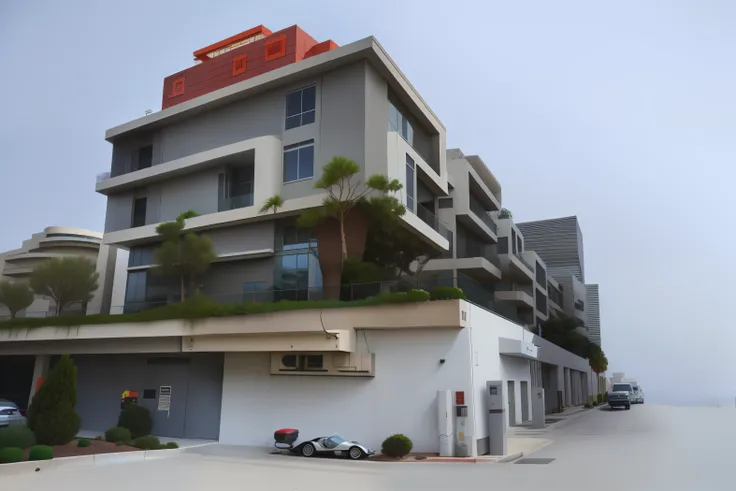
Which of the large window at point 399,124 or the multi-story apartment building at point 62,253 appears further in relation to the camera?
the multi-story apartment building at point 62,253

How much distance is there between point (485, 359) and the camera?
2448 centimetres

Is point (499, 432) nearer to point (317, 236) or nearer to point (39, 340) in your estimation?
point (317, 236)

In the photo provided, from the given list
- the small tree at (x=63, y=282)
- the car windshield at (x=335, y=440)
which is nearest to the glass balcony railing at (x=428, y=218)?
the car windshield at (x=335, y=440)

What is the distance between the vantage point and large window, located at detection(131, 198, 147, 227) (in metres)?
36.8

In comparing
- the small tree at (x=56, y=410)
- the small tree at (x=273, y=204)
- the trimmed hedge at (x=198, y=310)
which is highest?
the small tree at (x=273, y=204)

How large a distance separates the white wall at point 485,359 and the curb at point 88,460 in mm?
11423

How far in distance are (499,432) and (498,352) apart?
20.6 ft

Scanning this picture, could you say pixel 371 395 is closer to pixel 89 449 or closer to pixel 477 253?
pixel 89 449

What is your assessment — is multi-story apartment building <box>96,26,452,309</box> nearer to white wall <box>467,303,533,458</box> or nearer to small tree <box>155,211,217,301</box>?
small tree <box>155,211,217,301</box>

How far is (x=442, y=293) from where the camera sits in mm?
22297

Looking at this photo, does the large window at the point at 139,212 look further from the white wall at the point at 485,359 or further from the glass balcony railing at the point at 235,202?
the white wall at the point at 485,359

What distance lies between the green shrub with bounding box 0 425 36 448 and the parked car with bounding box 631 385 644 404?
76089 millimetres

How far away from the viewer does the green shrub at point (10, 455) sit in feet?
54.3

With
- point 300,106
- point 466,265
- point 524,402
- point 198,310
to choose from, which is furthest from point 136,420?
point 466,265
